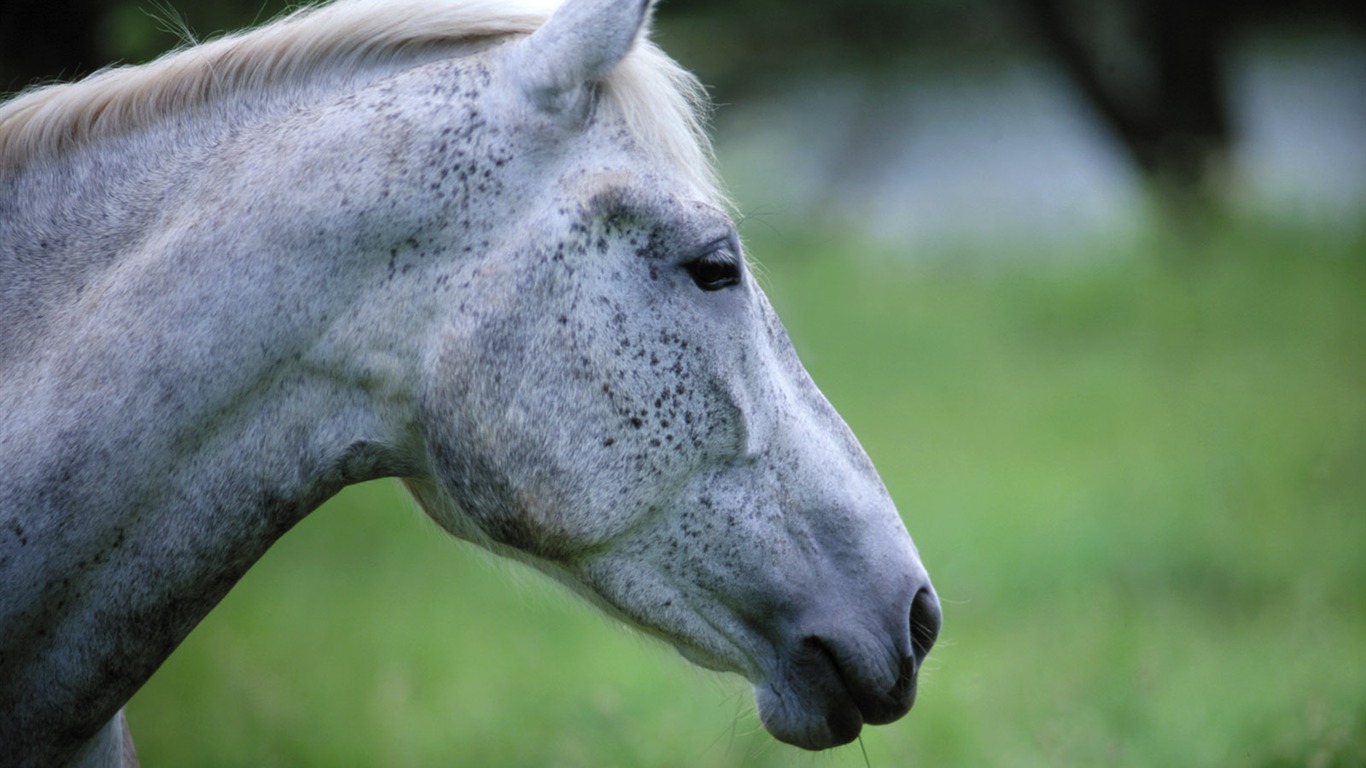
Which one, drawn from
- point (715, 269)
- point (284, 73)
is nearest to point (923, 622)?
point (715, 269)

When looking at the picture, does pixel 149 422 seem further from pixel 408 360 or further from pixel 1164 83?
pixel 1164 83

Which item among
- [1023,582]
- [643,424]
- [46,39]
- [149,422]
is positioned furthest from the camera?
[1023,582]

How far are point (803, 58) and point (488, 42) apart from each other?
956 cm

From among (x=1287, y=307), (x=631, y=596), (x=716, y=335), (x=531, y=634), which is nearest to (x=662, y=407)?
(x=716, y=335)

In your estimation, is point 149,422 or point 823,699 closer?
point 149,422

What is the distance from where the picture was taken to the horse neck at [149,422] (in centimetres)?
176

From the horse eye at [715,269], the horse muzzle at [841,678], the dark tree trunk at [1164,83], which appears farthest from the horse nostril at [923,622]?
the dark tree trunk at [1164,83]

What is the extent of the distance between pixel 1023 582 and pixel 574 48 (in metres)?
3.77

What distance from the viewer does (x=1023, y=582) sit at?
4.91 m

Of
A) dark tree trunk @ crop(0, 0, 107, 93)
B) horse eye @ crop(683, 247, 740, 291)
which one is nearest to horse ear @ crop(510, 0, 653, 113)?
horse eye @ crop(683, 247, 740, 291)

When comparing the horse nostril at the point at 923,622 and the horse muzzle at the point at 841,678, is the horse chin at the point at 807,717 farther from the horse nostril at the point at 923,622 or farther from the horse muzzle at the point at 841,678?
the horse nostril at the point at 923,622

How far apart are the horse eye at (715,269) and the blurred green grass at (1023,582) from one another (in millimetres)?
675

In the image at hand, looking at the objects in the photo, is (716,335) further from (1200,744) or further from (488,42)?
(1200,744)

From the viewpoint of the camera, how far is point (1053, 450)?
20.7 feet
